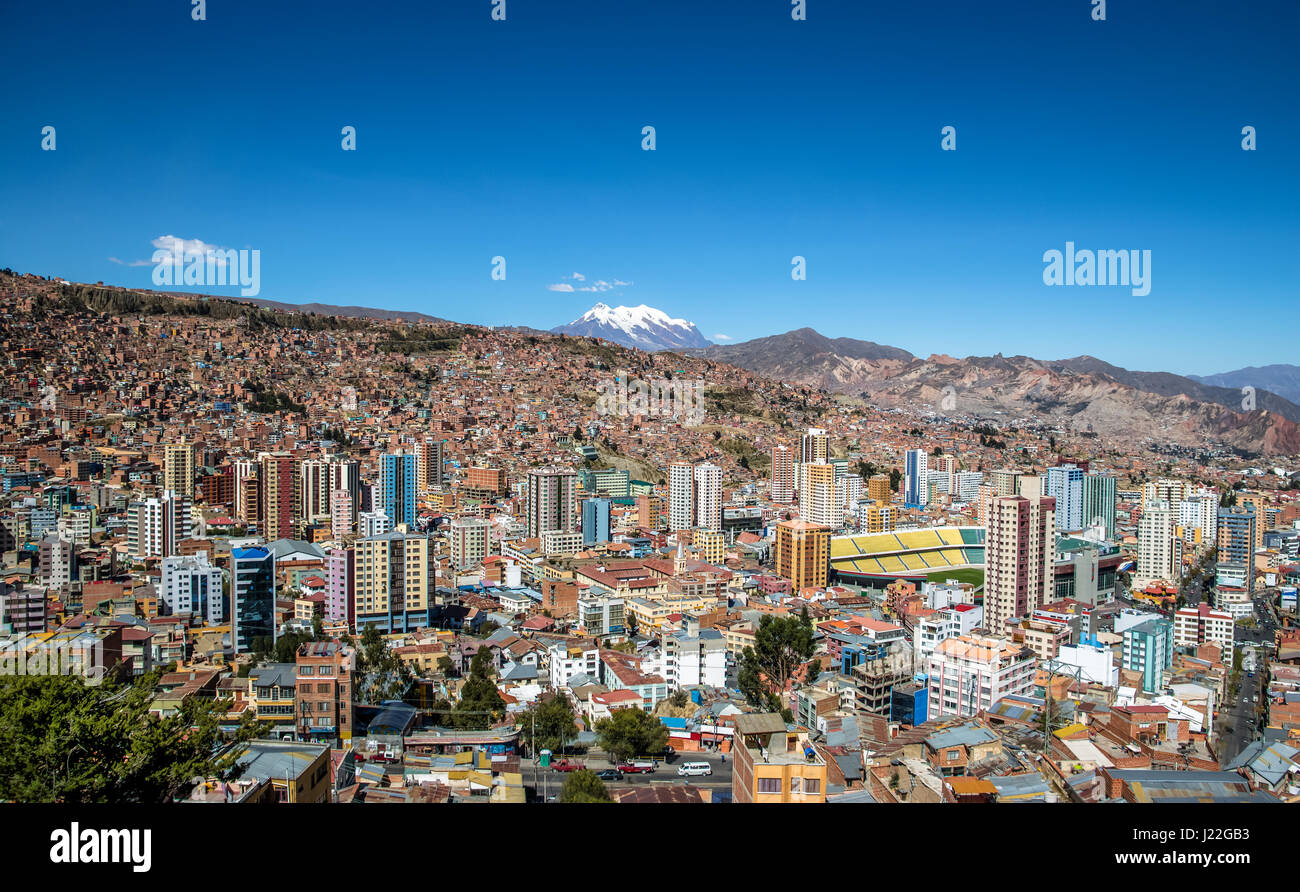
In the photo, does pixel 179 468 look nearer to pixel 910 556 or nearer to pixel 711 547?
pixel 711 547

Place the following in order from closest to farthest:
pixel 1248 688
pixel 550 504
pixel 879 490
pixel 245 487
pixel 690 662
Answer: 1. pixel 690 662
2. pixel 1248 688
3. pixel 550 504
4. pixel 245 487
5. pixel 879 490

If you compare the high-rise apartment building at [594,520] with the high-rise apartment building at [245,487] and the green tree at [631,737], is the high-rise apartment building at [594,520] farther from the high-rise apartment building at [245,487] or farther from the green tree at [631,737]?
the green tree at [631,737]

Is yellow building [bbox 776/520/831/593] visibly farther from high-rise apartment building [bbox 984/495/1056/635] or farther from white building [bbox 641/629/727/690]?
white building [bbox 641/629/727/690]

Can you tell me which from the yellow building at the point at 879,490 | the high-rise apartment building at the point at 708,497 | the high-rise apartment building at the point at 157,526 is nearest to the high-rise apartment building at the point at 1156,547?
the high-rise apartment building at the point at 708,497

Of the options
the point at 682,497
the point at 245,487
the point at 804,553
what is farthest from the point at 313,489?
the point at 804,553

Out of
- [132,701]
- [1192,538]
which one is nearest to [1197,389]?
[1192,538]

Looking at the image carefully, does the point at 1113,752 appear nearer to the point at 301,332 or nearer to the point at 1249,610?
the point at 1249,610
